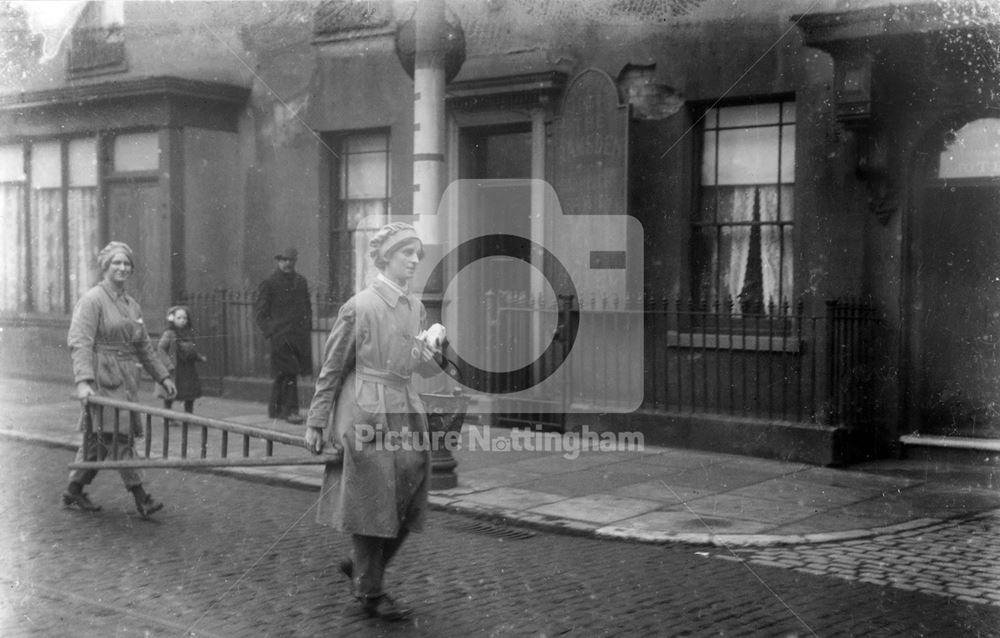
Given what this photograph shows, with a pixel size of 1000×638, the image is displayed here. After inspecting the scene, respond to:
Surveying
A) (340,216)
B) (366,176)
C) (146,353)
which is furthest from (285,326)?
(146,353)

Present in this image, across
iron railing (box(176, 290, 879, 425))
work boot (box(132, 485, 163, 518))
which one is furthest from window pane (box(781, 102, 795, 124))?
work boot (box(132, 485, 163, 518))

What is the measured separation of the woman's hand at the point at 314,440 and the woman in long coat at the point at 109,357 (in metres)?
2.52

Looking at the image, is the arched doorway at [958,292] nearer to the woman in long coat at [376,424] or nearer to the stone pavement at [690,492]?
the stone pavement at [690,492]

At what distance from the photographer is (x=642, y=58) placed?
36.1ft

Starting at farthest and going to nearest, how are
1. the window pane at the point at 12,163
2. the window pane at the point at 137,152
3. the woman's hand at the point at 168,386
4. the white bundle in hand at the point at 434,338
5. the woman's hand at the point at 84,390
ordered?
the window pane at the point at 12,163, the window pane at the point at 137,152, the woman's hand at the point at 168,386, the woman's hand at the point at 84,390, the white bundle in hand at the point at 434,338

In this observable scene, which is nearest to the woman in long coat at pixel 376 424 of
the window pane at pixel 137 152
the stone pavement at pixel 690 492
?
the stone pavement at pixel 690 492

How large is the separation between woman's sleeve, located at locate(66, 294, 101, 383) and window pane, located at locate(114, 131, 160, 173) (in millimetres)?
8112

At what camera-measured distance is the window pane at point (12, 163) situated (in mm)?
16781

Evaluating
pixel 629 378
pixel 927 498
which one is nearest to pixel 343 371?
pixel 927 498

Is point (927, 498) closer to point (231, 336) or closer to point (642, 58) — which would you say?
point (642, 58)

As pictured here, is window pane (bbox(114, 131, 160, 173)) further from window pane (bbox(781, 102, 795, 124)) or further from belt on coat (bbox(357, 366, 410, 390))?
belt on coat (bbox(357, 366, 410, 390))

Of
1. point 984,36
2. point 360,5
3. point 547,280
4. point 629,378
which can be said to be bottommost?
point 629,378

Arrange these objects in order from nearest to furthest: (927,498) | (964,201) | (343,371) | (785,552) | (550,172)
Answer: (343,371), (785,552), (927,498), (964,201), (550,172)

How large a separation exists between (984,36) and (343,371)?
619cm
